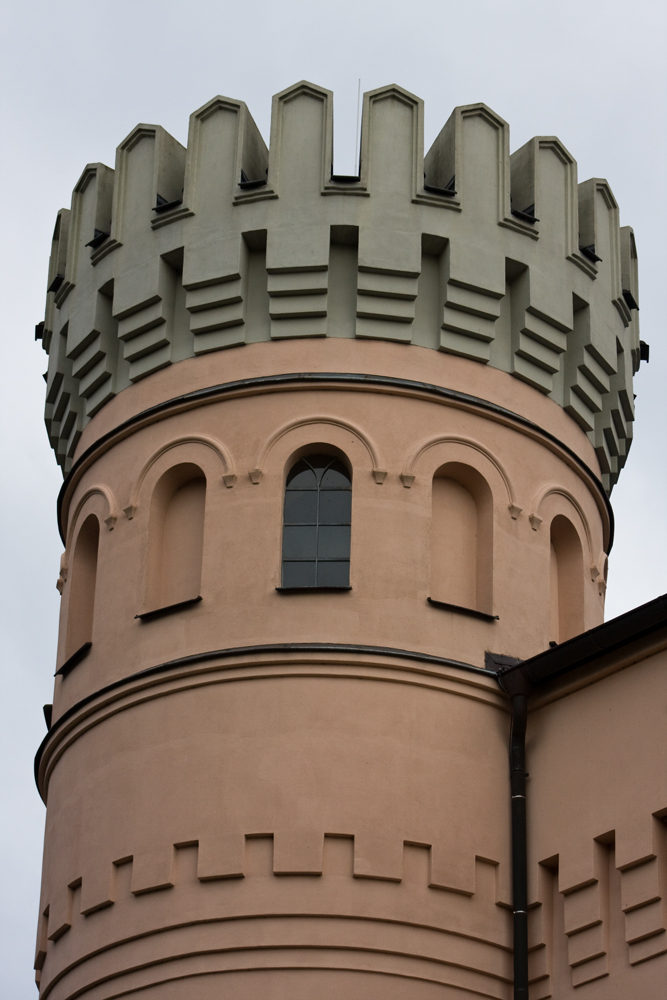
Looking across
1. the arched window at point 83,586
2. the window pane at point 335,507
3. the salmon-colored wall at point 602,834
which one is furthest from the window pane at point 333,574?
the arched window at point 83,586

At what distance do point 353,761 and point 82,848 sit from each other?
9.29 feet

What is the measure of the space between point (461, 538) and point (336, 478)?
141 centimetres

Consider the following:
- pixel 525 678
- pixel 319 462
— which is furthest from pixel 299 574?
pixel 525 678

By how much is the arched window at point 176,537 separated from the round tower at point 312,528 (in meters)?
0.03

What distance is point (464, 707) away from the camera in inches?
701

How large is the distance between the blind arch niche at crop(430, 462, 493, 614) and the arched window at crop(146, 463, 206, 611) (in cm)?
237

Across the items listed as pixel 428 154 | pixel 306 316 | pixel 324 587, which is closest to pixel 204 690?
pixel 324 587

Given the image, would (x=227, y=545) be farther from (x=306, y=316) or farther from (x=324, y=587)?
(x=306, y=316)

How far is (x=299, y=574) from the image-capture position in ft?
60.2

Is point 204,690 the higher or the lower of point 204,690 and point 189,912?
the higher

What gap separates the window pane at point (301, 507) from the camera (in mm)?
18609

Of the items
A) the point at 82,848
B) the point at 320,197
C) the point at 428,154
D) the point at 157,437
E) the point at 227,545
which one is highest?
the point at 428,154

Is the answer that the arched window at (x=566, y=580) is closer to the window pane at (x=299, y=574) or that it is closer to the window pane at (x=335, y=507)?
the window pane at (x=335, y=507)

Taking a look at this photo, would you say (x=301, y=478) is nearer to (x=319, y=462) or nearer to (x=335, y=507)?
(x=319, y=462)
